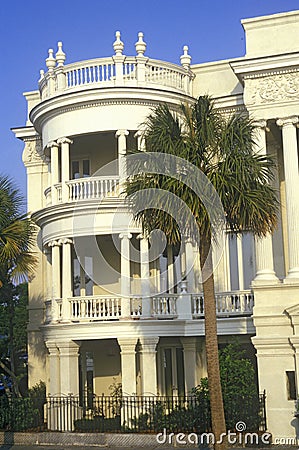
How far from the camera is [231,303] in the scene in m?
24.7

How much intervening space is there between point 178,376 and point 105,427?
4826 mm

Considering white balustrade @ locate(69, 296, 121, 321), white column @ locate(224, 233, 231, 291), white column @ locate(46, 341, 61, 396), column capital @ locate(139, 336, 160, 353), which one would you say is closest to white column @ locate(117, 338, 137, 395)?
column capital @ locate(139, 336, 160, 353)

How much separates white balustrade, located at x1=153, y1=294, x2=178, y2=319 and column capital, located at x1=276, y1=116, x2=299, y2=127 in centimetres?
667

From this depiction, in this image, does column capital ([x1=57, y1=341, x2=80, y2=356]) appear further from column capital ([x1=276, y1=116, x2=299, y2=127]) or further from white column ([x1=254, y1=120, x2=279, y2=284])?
column capital ([x1=276, y1=116, x2=299, y2=127])

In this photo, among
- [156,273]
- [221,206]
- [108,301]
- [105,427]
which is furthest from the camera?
[156,273]

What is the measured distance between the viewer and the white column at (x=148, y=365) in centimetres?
2389

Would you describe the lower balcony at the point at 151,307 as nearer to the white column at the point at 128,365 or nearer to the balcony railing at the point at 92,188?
the white column at the point at 128,365

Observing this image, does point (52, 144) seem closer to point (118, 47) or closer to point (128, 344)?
point (118, 47)

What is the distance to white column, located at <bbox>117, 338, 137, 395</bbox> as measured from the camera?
23656 mm

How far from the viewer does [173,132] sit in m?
17.2

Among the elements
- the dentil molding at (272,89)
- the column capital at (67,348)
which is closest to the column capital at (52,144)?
the column capital at (67,348)

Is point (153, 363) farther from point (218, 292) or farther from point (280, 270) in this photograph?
point (280, 270)

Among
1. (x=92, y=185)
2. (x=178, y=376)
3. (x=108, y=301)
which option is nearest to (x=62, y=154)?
(x=92, y=185)

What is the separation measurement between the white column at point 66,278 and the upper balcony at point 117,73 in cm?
544
